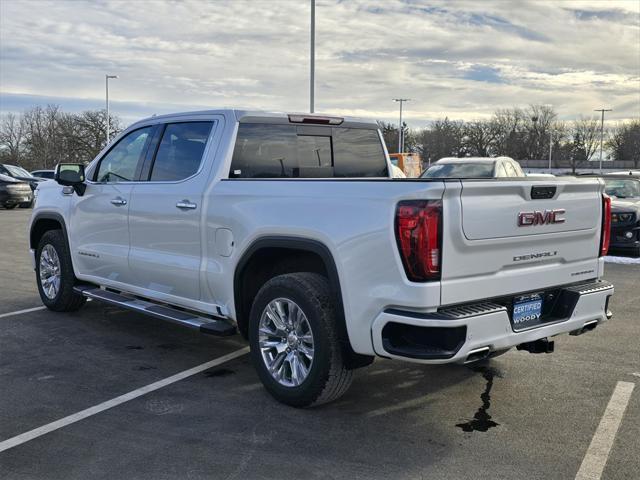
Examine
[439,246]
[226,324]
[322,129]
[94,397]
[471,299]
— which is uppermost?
[322,129]

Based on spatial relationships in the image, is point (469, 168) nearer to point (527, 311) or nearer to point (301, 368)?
point (527, 311)

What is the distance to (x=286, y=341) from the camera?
4.45 metres

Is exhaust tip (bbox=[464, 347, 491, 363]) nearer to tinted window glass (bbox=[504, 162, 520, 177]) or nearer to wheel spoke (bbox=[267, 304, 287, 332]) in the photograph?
wheel spoke (bbox=[267, 304, 287, 332])

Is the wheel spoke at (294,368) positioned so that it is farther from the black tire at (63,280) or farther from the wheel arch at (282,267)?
the black tire at (63,280)

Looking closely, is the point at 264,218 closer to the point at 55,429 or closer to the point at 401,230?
the point at 401,230

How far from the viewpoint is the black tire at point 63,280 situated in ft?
22.6

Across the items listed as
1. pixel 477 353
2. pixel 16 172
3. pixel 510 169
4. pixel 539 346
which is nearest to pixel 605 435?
pixel 539 346

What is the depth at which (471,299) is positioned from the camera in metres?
3.81

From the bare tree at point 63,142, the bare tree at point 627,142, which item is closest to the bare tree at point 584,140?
the bare tree at point 627,142

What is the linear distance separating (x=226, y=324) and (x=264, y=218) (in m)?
0.94

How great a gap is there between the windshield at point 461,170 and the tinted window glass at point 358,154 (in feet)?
29.9

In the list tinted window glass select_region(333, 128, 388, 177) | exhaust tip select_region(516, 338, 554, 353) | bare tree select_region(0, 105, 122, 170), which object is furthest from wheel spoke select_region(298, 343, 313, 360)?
bare tree select_region(0, 105, 122, 170)

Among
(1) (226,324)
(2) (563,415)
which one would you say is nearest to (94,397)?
(1) (226,324)

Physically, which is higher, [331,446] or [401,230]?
[401,230]
